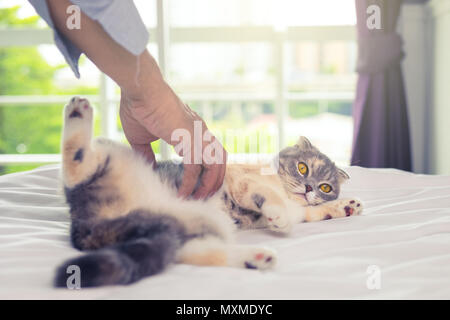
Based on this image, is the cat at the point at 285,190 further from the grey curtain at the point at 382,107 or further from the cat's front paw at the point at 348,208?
the grey curtain at the point at 382,107

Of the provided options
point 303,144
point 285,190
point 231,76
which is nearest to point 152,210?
point 285,190

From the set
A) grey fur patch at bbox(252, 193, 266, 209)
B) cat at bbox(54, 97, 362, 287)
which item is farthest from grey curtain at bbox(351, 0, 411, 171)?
grey fur patch at bbox(252, 193, 266, 209)

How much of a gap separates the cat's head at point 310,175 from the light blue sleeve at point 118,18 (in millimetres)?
687

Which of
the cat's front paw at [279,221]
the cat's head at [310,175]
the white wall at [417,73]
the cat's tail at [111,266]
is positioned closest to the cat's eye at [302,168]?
the cat's head at [310,175]

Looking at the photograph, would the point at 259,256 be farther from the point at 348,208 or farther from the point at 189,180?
the point at 348,208

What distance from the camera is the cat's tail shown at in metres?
0.62

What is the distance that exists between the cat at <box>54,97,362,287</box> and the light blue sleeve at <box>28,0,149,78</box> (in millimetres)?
222

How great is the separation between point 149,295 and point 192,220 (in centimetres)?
33

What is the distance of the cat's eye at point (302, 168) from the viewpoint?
4.44 feet

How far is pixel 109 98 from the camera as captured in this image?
331 centimetres

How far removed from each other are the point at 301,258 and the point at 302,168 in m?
0.58

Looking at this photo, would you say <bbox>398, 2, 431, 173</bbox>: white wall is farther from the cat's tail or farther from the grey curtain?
the cat's tail

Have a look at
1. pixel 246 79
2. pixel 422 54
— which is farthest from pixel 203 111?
pixel 422 54
